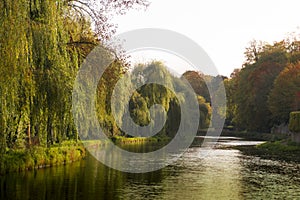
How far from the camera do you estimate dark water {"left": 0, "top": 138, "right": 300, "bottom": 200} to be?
53.4ft

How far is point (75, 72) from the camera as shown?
2114 centimetres

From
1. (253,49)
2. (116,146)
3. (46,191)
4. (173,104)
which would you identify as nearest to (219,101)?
(253,49)

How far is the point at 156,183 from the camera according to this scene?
1958 cm

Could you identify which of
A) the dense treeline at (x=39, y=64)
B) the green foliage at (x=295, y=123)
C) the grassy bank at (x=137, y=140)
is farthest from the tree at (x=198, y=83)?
the dense treeline at (x=39, y=64)

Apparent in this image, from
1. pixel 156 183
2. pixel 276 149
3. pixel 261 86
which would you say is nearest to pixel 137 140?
pixel 276 149

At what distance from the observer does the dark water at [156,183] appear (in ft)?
53.4

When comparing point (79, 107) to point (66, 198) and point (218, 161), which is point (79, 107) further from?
point (218, 161)

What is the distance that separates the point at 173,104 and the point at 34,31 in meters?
34.8

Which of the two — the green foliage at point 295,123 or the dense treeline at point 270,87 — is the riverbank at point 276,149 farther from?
the dense treeline at point 270,87

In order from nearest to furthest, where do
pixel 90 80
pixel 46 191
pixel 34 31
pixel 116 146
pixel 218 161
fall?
pixel 46 191 → pixel 34 31 → pixel 90 80 → pixel 218 161 → pixel 116 146

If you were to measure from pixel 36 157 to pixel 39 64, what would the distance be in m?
5.06

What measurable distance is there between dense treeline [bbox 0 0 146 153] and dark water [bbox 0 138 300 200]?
5.70 feet

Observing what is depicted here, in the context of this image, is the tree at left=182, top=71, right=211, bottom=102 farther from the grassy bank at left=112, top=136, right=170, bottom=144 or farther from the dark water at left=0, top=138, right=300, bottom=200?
the dark water at left=0, top=138, right=300, bottom=200

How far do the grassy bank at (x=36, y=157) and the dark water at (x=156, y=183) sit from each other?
53 centimetres
